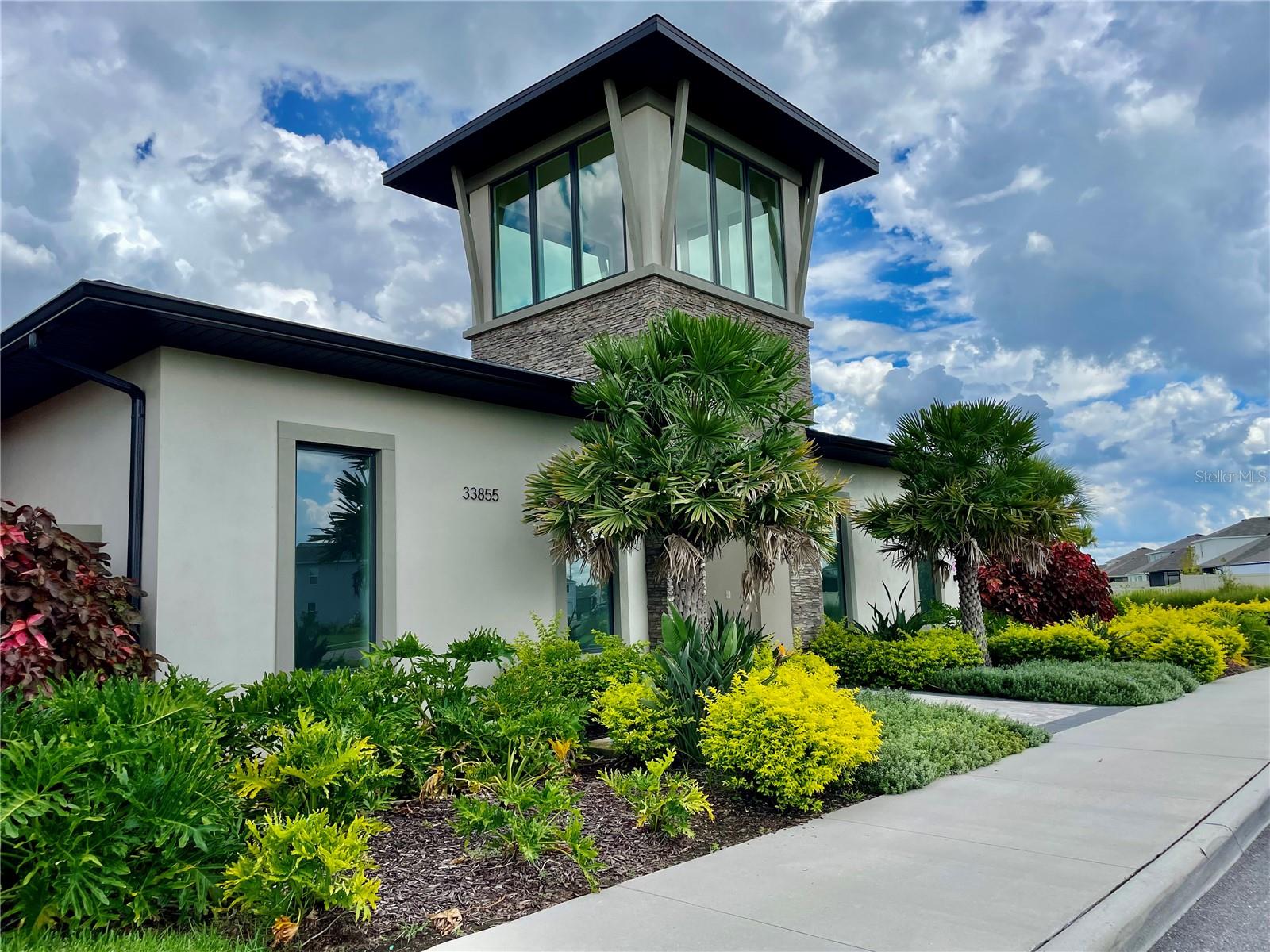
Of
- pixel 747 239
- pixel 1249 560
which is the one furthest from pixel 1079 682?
pixel 1249 560

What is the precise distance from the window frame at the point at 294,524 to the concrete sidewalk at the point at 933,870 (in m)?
4.55

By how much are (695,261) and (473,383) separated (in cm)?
527

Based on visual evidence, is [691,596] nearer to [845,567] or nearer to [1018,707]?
[1018,707]

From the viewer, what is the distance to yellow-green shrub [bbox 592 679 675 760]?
22.4 ft

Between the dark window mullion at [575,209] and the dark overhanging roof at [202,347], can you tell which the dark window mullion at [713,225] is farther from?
the dark overhanging roof at [202,347]

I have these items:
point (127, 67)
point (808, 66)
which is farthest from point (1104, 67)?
point (127, 67)

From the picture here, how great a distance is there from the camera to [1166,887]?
4.59 m

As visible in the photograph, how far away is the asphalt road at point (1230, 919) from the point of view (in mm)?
4203

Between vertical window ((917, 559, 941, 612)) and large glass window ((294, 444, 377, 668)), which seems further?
vertical window ((917, 559, 941, 612))

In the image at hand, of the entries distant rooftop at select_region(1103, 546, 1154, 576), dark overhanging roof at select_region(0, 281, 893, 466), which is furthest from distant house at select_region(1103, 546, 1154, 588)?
dark overhanging roof at select_region(0, 281, 893, 466)

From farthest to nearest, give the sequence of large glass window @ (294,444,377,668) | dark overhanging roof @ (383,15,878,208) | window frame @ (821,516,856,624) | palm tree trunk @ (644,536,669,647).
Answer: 1. window frame @ (821,516,856,624)
2. dark overhanging roof @ (383,15,878,208)
3. palm tree trunk @ (644,536,669,647)
4. large glass window @ (294,444,377,668)

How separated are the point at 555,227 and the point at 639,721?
377 inches

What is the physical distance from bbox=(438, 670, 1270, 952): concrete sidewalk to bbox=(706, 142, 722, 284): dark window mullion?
8.56 meters

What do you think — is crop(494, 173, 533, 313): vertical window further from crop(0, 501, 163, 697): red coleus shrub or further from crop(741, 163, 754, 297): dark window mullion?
crop(0, 501, 163, 697): red coleus shrub
